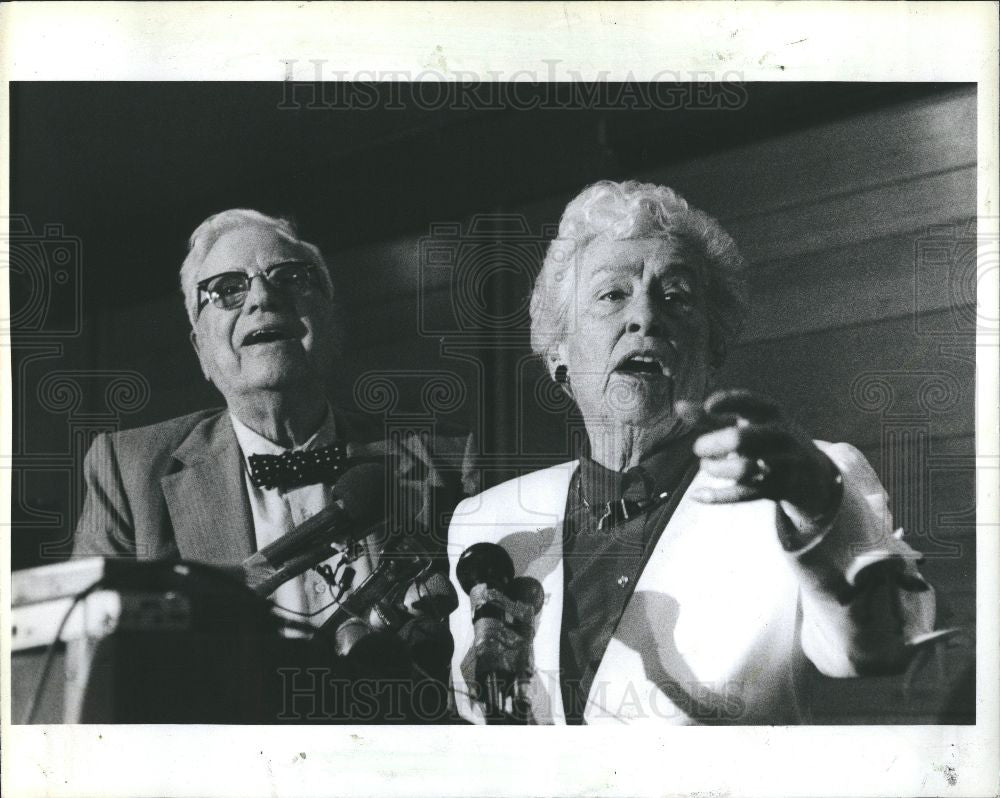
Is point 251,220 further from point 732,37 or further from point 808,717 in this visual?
point 808,717

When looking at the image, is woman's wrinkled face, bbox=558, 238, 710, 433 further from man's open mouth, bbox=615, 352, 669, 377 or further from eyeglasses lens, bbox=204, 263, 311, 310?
eyeglasses lens, bbox=204, 263, 311, 310

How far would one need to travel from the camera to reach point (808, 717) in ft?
10.2

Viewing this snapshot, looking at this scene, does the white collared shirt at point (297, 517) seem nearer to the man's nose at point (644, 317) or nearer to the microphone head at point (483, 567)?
the microphone head at point (483, 567)

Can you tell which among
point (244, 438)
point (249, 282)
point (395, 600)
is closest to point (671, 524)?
point (395, 600)

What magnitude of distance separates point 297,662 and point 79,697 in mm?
632

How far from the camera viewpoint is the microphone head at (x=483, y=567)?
312 centimetres

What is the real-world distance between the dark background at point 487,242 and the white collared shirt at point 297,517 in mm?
169

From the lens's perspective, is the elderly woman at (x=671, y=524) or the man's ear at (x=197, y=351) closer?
the elderly woman at (x=671, y=524)

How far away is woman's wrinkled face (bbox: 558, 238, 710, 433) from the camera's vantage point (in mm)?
3127

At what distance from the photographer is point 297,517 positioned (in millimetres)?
3168

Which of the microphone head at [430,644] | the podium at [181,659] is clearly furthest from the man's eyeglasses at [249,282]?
the microphone head at [430,644]

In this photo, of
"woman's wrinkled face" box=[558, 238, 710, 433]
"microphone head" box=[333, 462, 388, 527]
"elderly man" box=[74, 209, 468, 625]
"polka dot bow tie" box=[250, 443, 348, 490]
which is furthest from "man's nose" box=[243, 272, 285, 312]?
"woman's wrinkled face" box=[558, 238, 710, 433]

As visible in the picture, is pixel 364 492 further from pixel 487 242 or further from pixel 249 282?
pixel 487 242

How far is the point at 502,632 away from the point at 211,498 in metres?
0.91
